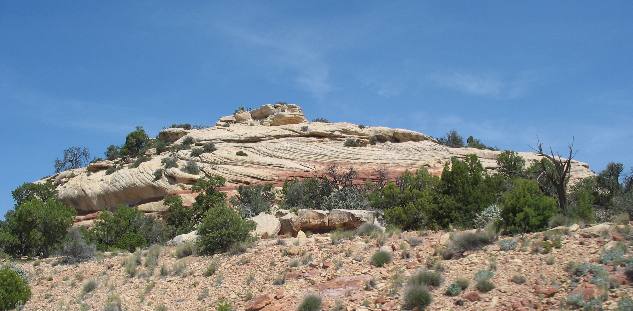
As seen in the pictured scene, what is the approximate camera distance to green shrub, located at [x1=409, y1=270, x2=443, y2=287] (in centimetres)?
1559

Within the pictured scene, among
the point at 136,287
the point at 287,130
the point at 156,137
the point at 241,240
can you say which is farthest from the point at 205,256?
the point at 156,137

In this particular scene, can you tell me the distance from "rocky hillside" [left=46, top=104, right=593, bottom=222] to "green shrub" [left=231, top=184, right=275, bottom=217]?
3422 mm

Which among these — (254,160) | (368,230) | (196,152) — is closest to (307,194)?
(254,160)

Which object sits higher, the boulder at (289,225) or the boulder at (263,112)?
the boulder at (263,112)

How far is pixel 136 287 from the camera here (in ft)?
68.0

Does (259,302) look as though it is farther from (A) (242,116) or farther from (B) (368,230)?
(A) (242,116)

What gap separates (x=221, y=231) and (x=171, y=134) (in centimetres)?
4754

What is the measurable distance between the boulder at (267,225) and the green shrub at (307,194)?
37.0 feet

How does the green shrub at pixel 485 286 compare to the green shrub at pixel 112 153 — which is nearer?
the green shrub at pixel 485 286

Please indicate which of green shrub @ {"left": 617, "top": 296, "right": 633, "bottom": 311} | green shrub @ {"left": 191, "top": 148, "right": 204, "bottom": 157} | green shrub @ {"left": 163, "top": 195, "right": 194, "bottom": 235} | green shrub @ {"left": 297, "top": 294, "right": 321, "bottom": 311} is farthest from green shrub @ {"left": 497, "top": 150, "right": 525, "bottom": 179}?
green shrub @ {"left": 617, "top": 296, "right": 633, "bottom": 311}

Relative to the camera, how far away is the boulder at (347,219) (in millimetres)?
29469

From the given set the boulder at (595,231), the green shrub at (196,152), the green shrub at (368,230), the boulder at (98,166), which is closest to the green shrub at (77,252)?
the green shrub at (368,230)

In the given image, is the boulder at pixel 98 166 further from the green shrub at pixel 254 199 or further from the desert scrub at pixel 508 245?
the desert scrub at pixel 508 245

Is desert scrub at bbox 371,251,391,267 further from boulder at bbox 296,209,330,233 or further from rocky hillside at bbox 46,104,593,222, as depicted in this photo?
rocky hillside at bbox 46,104,593,222
